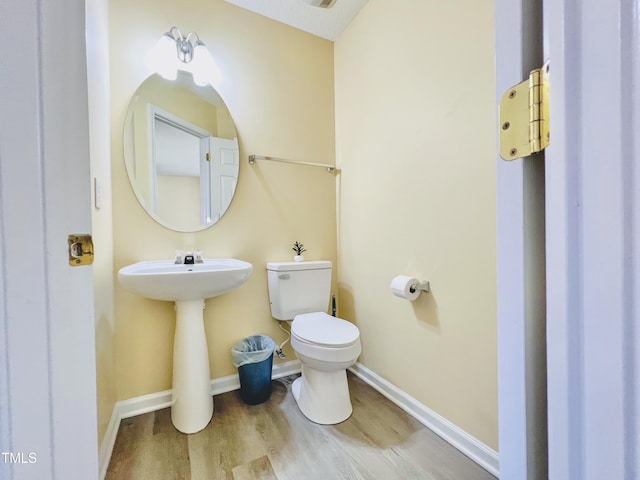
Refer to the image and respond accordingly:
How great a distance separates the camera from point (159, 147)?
5.25ft

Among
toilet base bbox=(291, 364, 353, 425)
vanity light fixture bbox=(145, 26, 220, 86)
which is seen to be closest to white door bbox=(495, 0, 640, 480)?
toilet base bbox=(291, 364, 353, 425)

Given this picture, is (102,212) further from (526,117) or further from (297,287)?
(526,117)

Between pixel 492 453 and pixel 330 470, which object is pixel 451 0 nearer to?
pixel 492 453

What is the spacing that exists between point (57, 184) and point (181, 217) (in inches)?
52.0

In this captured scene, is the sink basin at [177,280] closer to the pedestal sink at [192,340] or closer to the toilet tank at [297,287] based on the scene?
the pedestal sink at [192,340]

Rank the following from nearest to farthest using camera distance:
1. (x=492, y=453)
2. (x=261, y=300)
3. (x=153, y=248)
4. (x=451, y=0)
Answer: (x=492, y=453)
(x=451, y=0)
(x=153, y=248)
(x=261, y=300)

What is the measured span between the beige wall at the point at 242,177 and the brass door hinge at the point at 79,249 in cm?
126

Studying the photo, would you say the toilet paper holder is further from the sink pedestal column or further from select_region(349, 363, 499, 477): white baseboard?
the sink pedestal column

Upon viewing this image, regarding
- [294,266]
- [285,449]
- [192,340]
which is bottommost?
[285,449]

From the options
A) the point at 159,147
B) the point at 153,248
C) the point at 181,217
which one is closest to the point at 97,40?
the point at 159,147

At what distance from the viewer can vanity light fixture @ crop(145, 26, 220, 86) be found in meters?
1.55

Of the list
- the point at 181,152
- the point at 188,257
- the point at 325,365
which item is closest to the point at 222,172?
the point at 181,152

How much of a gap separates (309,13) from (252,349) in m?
2.21

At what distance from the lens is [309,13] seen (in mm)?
1802
